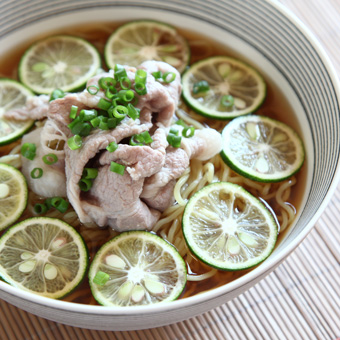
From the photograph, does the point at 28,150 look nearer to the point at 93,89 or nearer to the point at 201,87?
the point at 93,89

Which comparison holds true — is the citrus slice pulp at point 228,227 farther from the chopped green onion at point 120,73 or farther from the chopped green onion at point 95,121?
the chopped green onion at point 120,73

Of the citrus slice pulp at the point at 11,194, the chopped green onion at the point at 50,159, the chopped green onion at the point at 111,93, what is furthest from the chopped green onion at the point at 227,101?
the citrus slice pulp at the point at 11,194

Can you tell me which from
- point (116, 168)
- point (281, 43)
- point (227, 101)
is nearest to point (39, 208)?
point (116, 168)

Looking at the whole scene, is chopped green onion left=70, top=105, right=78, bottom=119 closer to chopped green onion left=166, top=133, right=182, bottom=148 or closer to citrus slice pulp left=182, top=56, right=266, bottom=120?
chopped green onion left=166, top=133, right=182, bottom=148

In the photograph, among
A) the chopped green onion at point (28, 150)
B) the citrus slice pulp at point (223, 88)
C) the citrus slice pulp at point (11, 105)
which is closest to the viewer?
the chopped green onion at point (28, 150)

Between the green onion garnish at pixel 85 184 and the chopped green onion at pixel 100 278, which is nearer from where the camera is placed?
the chopped green onion at pixel 100 278

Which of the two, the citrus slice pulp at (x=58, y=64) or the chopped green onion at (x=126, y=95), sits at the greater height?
the chopped green onion at (x=126, y=95)
